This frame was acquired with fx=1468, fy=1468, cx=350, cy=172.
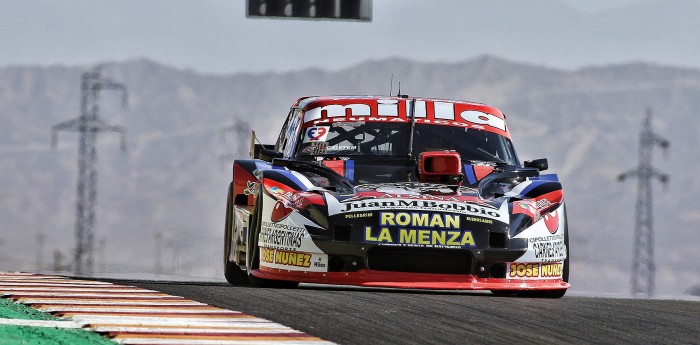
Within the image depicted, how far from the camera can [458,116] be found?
11547 millimetres

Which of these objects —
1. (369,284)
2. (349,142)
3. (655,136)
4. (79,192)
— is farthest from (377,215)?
(655,136)

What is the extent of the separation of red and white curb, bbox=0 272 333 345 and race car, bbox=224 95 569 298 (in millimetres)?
1062

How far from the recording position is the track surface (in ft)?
21.4

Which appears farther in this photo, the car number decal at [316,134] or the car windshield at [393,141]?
the car number decal at [316,134]

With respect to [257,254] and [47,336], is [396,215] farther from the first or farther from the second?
[47,336]

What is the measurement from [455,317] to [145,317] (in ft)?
5.09

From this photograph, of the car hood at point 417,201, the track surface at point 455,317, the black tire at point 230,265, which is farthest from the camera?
the black tire at point 230,265

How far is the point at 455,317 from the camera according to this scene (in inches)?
290

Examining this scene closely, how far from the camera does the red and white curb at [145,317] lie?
244 inches

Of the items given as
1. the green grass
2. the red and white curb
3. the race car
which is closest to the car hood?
the race car

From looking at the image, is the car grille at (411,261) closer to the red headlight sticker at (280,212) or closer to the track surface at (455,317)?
the track surface at (455,317)

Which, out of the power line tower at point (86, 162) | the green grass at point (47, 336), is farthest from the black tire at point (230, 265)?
the power line tower at point (86, 162)

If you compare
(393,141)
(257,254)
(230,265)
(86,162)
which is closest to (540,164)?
(393,141)

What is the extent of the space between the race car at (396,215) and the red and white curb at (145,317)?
1.06m
